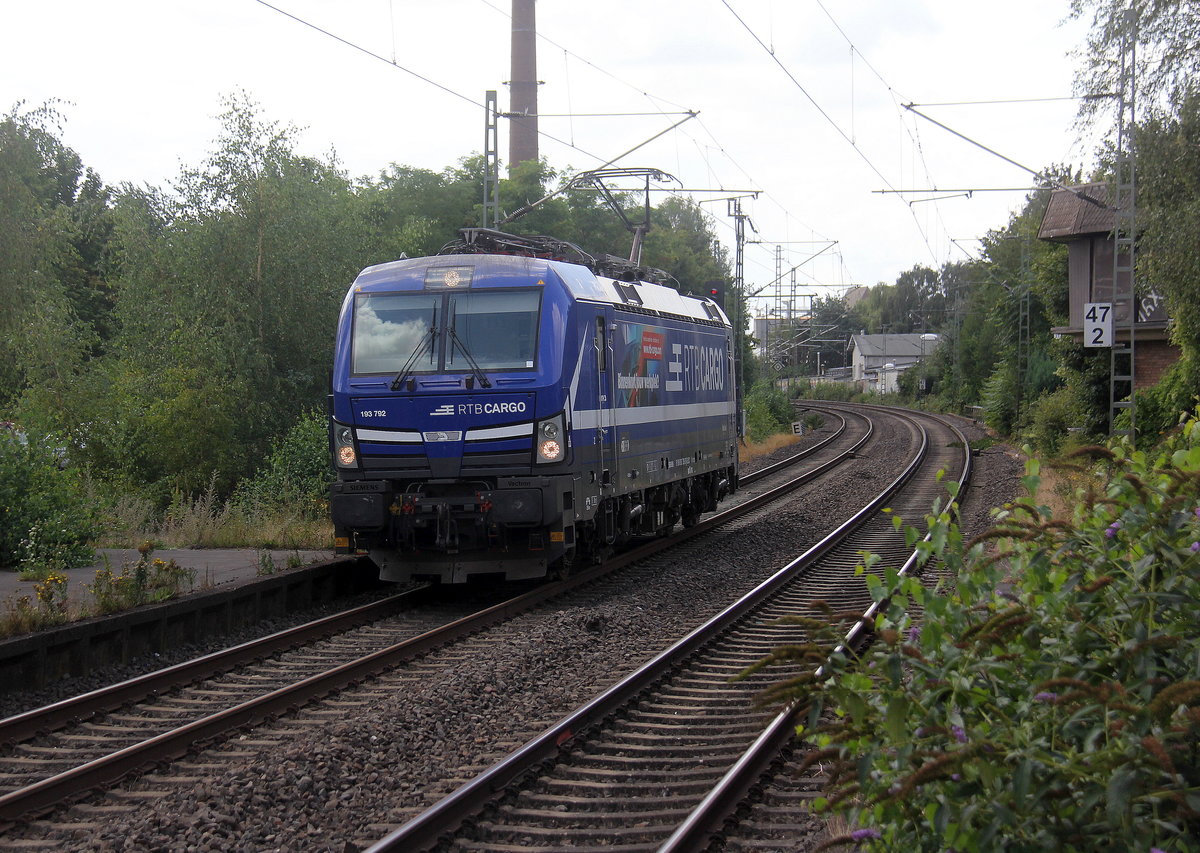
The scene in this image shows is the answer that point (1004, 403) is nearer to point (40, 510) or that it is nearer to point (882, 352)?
point (40, 510)

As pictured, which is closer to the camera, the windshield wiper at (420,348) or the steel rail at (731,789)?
the steel rail at (731,789)

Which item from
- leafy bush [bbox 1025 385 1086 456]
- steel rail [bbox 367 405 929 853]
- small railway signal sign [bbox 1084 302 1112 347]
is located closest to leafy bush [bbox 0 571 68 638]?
steel rail [bbox 367 405 929 853]

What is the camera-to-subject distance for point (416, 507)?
11.5 m

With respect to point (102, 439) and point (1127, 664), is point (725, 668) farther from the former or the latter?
point (102, 439)

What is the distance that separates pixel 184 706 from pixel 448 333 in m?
5.02

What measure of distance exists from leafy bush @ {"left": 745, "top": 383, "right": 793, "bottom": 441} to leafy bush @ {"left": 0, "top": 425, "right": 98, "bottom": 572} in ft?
105

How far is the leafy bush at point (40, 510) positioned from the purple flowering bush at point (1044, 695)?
1030cm

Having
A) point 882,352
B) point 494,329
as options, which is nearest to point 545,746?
point 494,329

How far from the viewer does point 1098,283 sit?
1193 inches

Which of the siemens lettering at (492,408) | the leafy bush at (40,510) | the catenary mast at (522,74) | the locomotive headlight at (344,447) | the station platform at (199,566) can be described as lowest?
the station platform at (199,566)

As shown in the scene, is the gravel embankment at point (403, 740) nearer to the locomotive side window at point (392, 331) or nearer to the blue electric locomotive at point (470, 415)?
the blue electric locomotive at point (470, 415)

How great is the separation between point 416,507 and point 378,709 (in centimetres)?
392

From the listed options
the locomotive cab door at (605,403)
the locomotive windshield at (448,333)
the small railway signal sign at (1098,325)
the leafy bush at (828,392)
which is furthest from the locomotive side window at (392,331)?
the leafy bush at (828,392)

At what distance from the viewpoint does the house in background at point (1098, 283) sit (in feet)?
93.9
